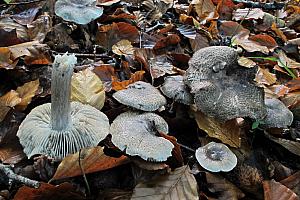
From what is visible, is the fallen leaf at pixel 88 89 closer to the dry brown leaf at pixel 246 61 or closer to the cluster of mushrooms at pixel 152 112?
the cluster of mushrooms at pixel 152 112

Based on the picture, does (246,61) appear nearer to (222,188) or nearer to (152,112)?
(152,112)

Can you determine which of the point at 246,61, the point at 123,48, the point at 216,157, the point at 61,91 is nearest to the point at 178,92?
the point at 216,157

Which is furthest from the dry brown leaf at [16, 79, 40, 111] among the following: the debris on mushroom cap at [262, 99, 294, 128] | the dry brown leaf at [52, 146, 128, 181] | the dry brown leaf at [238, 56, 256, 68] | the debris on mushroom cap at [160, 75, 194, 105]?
the dry brown leaf at [238, 56, 256, 68]

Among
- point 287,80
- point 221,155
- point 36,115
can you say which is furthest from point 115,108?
point 287,80

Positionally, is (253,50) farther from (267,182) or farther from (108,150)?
(108,150)

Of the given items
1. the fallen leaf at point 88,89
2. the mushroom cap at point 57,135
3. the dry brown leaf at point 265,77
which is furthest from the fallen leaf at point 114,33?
the mushroom cap at point 57,135

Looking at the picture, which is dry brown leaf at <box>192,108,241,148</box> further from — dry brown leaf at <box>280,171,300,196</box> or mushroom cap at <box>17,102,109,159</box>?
mushroom cap at <box>17,102,109,159</box>
